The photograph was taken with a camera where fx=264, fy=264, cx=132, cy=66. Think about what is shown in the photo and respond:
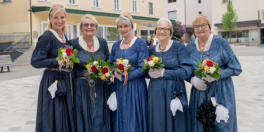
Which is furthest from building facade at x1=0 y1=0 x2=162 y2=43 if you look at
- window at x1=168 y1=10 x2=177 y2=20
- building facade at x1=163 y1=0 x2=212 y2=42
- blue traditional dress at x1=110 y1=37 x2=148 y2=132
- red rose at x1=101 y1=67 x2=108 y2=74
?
red rose at x1=101 y1=67 x2=108 y2=74

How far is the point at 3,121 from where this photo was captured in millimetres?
5633

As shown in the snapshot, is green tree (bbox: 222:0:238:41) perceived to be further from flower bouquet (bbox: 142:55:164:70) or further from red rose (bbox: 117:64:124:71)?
red rose (bbox: 117:64:124:71)

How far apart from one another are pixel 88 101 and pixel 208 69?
1641mm

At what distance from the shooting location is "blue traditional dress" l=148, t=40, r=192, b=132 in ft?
11.3

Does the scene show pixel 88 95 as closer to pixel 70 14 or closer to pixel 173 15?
pixel 70 14

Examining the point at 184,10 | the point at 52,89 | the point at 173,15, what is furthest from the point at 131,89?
the point at 173,15

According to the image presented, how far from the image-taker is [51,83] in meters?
3.39

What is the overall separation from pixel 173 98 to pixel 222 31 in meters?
38.3

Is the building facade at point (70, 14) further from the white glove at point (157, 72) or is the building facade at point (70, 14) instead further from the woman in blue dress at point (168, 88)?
the white glove at point (157, 72)

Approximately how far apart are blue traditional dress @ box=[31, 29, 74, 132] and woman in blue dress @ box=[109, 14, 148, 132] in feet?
2.12

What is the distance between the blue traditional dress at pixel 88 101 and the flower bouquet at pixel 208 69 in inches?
53.3

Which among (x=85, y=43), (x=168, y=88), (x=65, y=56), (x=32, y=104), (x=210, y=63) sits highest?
(x=85, y=43)

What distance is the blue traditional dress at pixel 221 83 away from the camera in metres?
3.24

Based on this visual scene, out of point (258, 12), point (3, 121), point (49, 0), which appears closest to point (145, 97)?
point (3, 121)
